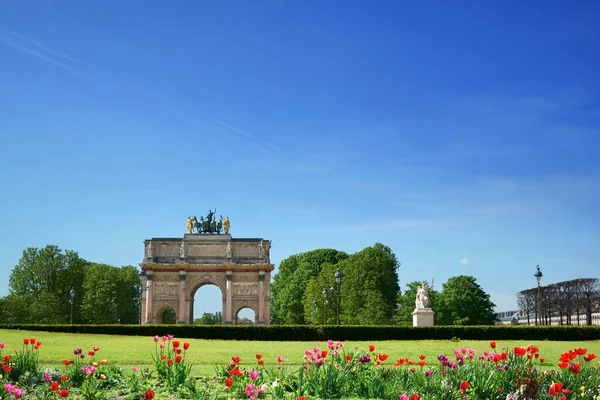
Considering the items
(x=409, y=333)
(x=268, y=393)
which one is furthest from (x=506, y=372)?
(x=409, y=333)

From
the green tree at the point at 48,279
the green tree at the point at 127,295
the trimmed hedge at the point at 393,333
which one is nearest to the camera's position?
the trimmed hedge at the point at 393,333

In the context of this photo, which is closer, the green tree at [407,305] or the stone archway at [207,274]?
the green tree at [407,305]

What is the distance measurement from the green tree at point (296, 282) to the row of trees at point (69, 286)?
20.7 metres

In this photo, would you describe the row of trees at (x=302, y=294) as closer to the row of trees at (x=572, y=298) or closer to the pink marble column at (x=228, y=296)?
the pink marble column at (x=228, y=296)

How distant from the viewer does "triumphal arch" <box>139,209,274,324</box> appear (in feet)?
235

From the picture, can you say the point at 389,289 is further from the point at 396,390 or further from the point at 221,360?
the point at 396,390

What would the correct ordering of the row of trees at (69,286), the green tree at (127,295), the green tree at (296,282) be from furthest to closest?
the green tree at (296,282), the green tree at (127,295), the row of trees at (69,286)

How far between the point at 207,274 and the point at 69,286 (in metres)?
18.9

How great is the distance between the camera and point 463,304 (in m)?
66.8

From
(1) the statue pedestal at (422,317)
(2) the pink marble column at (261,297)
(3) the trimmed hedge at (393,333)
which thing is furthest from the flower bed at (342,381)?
(2) the pink marble column at (261,297)

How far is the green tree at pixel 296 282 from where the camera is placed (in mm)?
88312

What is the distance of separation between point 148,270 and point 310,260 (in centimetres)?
2802

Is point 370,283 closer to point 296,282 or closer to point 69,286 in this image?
point 296,282

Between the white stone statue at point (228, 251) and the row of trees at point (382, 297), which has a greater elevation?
the white stone statue at point (228, 251)
